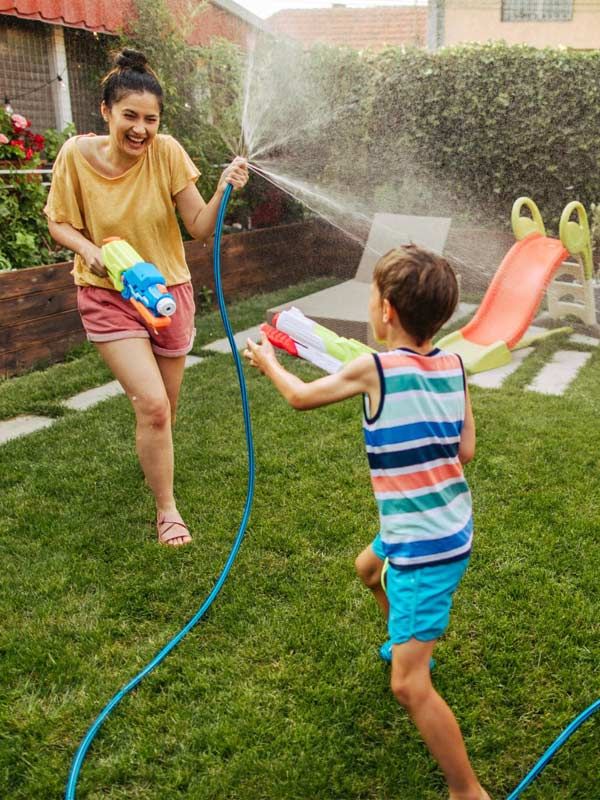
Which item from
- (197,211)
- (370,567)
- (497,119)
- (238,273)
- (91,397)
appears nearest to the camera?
(370,567)

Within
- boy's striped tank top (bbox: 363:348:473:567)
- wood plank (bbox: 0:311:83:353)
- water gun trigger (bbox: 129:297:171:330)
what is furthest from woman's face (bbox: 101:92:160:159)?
wood plank (bbox: 0:311:83:353)

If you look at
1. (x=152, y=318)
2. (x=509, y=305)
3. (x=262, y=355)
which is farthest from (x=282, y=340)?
(x=509, y=305)

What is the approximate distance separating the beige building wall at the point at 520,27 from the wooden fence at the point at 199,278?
7364mm

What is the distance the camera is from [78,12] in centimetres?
638

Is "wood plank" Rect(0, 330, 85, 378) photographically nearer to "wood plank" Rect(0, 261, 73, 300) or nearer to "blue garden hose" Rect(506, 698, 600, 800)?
"wood plank" Rect(0, 261, 73, 300)

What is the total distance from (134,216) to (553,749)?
83.2 inches

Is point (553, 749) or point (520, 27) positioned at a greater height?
point (520, 27)

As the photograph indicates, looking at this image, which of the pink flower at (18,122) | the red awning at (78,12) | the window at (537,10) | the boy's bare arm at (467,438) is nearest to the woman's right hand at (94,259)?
the boy's bare arm at (467,438)

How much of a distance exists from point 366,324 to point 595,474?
2399 mm

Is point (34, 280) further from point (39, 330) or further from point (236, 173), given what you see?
point (236, 173)

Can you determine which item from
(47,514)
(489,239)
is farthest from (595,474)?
(489,239)

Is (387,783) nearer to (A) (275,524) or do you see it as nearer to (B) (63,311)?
(A) (275,524)

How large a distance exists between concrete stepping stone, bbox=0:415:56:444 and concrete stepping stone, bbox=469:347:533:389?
8.30 ft

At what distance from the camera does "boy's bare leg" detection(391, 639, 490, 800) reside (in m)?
1.64
